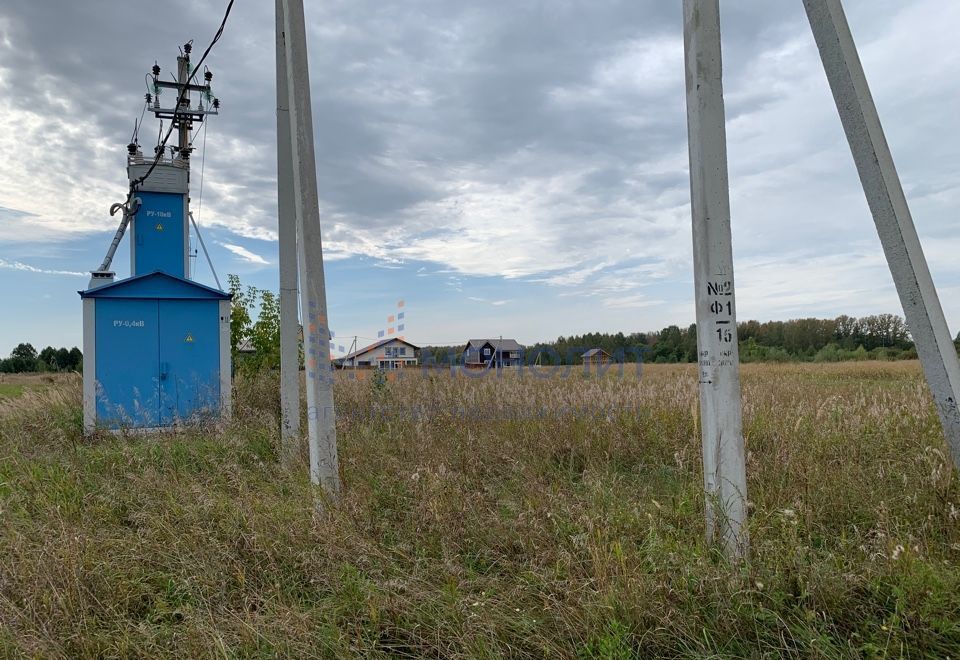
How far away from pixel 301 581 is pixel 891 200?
4036 millimetres

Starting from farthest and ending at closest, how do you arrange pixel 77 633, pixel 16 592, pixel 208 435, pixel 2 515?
pixel 208 435 → pixel 2 515 → pixel 16 592 → pixel 77 633

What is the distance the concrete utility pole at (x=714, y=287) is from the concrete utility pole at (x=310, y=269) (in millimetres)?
2626

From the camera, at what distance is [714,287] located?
8.73 ft

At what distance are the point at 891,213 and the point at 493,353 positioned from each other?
951cm

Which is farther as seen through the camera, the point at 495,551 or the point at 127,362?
the point at 127,362

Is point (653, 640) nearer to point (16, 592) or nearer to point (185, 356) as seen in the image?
point (16, 592)

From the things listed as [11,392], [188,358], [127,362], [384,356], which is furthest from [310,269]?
[11,392]

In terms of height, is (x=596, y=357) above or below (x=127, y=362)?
below

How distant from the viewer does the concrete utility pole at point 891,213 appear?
3066mm

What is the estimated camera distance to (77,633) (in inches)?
96.7

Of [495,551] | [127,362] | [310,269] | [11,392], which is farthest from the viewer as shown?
[11,392]

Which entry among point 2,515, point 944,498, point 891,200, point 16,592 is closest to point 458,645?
point 16,592

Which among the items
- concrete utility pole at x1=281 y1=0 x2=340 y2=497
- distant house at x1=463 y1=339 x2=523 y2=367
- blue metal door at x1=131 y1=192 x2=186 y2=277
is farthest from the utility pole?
concrete utility pole at x1=281 y1=0 x2=340 y2=497

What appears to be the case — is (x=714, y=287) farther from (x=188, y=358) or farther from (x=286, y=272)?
(x=188, y=358)
